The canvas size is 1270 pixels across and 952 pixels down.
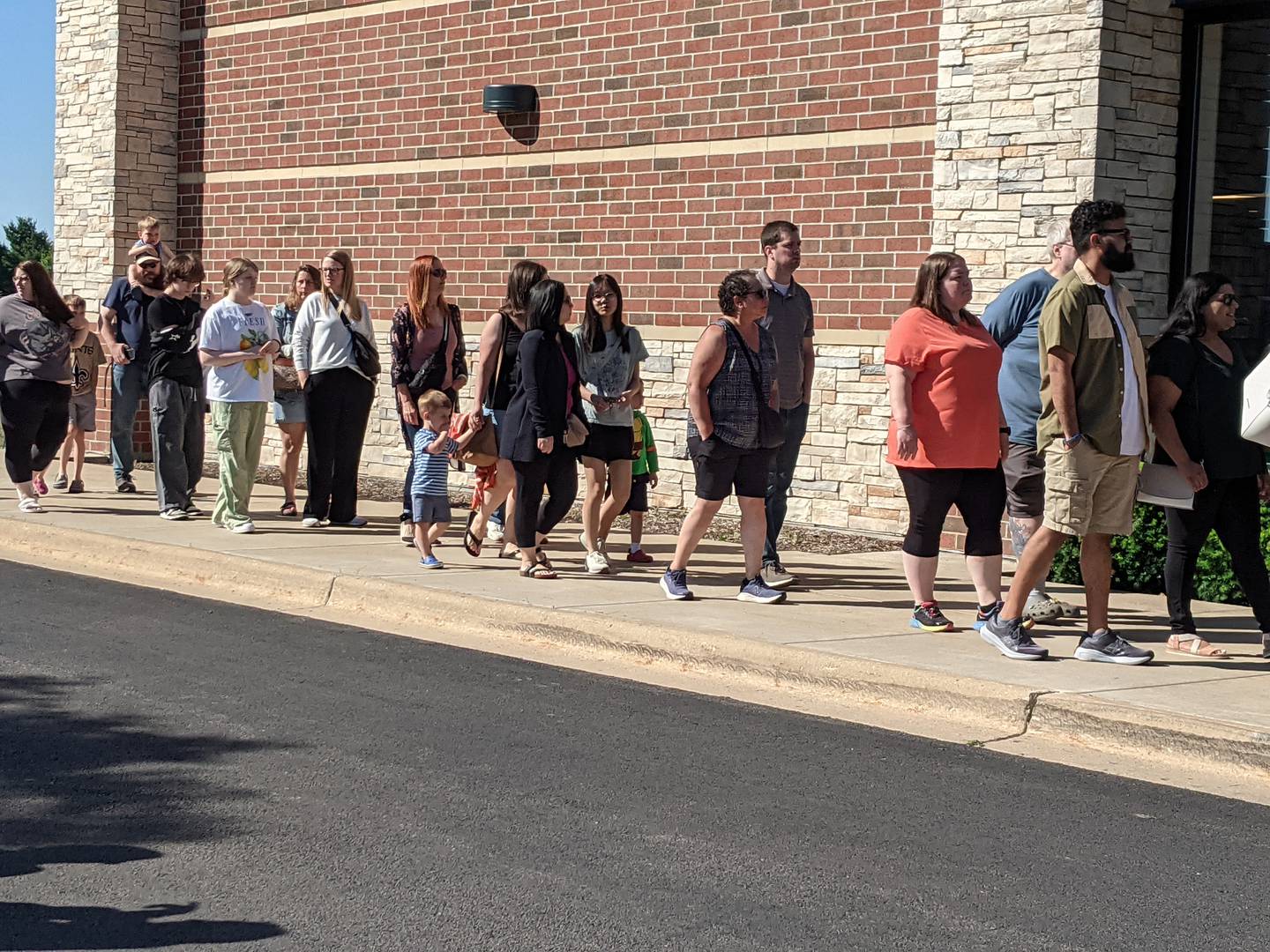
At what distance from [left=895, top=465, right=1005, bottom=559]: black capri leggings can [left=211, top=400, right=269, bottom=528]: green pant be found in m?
5.48

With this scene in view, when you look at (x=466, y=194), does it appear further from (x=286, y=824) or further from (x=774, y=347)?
(x=286, y=824)

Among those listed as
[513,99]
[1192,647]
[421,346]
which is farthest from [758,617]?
[513,99]

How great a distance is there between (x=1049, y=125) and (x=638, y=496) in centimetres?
367

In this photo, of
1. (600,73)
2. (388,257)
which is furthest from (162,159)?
(600,73)

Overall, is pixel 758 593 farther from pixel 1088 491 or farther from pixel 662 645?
pixel 1088 491

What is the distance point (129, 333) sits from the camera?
1415cm

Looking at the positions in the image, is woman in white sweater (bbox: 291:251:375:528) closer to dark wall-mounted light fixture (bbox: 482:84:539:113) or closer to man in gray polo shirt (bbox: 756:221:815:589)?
dark wall-mounted light fixture (bbox: 482:84:539:113)

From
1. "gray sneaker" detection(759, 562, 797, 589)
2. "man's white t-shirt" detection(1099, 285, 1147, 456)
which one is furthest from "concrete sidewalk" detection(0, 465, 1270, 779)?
"man's white t-shirt" detection(1099, 285, 1147, 456)

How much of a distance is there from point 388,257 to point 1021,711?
1056 cm

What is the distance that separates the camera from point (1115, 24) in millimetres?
11297

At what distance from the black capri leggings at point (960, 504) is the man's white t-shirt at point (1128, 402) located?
0.96 m

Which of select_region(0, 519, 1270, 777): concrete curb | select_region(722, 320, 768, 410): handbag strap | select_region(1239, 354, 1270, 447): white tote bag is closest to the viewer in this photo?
select_region(0, 519, 1270, 777): concrete curb

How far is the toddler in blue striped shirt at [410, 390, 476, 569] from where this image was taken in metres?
10.9

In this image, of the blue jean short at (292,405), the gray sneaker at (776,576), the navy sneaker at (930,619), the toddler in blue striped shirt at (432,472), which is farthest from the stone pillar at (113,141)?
the navy sneaker at (930,619)
